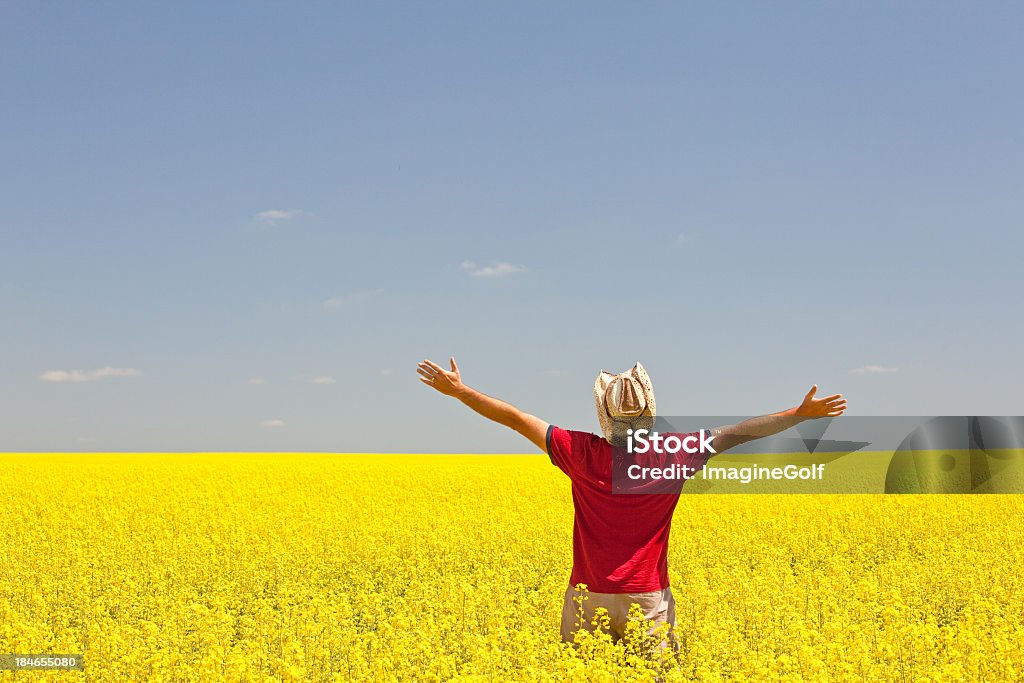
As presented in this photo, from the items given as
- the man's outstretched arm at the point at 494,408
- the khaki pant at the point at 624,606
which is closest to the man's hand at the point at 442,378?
the man's outstretched arm at the point at 494,408

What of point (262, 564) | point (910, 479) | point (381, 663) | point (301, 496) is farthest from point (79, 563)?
point (910, 479)

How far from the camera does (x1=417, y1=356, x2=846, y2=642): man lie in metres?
4.31

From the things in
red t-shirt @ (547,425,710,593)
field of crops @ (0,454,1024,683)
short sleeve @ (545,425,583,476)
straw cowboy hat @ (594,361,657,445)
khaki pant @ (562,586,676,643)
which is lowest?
field of crops @ (0,454,1024,683)

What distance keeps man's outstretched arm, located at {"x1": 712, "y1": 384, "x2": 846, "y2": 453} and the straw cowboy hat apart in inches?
15.0

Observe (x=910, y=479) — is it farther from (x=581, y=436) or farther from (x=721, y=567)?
(x=581, y=436)

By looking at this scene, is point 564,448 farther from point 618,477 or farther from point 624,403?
point 624,403

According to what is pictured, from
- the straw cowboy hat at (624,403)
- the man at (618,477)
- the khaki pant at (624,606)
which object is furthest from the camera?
the khaki pant at (624,606)

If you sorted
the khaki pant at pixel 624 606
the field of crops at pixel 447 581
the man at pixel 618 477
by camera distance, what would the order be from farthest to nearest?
the field of crops at pixel 447 581 → the khaki pant at pixel 624 606 → the man at pixel 618 477

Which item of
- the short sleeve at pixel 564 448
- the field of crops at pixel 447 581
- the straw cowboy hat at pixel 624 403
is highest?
the straw cowboy hat at pixel 624 403

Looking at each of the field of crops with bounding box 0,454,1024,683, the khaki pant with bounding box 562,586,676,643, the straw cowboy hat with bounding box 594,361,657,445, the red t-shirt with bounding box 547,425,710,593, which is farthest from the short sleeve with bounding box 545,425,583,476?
the field of crops with bounding box 0,454,1024,683

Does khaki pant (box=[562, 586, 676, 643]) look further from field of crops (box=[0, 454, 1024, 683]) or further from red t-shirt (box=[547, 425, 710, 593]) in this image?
field of crops (box=[0, 454, 1024, 683])

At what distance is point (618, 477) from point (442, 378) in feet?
3.34

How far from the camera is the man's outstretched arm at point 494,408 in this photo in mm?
4484

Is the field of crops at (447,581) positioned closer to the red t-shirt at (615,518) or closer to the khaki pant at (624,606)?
the khaki pant at (624,606)
